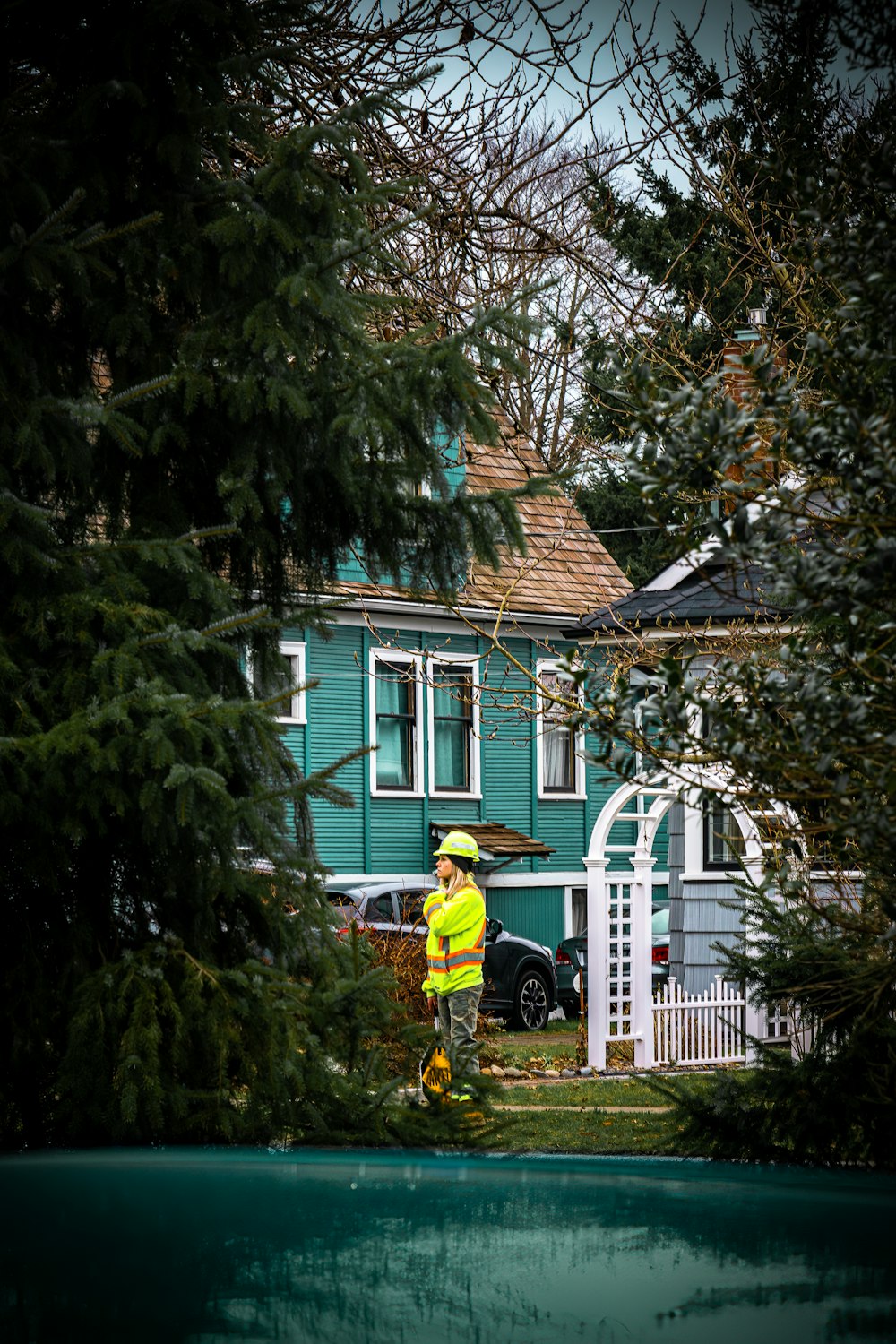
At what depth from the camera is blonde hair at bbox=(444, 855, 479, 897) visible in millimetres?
11969

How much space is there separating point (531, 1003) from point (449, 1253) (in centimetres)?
1837

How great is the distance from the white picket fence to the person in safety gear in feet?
12.3

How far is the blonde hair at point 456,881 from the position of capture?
1197 centimetres

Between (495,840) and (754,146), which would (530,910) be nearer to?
(495,840)

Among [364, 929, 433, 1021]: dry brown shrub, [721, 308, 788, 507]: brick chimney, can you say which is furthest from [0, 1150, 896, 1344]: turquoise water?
[364, 929, 433, 1021]: dry brown shrub

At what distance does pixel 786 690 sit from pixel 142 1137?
3.32 meters

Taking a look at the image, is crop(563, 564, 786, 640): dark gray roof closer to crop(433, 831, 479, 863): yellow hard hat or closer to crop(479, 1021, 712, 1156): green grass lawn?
crop(479, 1021, 712, 1156): green grass lawn

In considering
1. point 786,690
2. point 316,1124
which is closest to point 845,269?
point 786,690

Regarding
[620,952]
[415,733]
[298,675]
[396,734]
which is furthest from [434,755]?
[620,952]

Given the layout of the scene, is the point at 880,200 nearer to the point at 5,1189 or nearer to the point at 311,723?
the point at 5,1189

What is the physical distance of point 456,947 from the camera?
467 inches

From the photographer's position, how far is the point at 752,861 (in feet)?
44.7

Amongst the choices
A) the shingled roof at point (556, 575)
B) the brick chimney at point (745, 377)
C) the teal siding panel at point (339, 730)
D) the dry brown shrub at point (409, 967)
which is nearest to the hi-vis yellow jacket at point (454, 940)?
the dry brown shrub at point (409, 967)

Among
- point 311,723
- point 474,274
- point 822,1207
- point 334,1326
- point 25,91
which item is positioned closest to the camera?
point 334,1326
